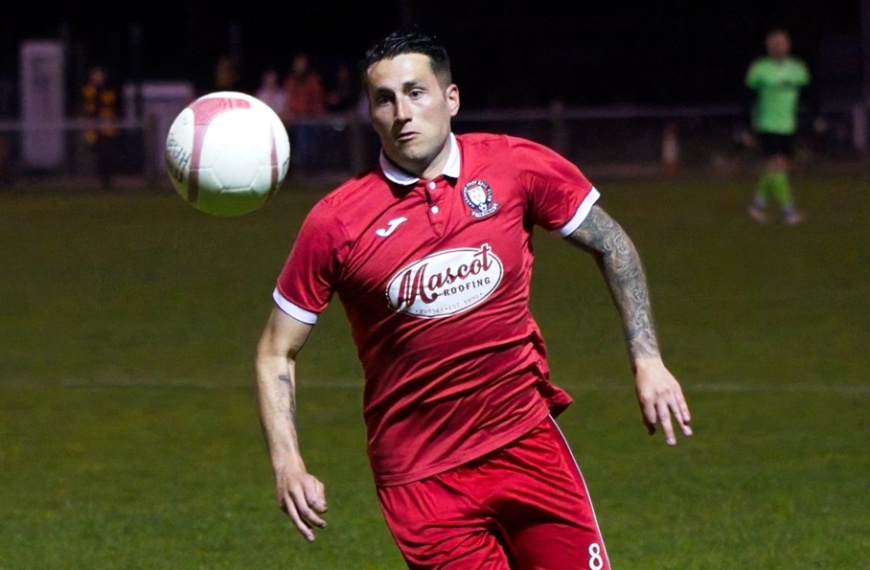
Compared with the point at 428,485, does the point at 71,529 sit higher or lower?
lower

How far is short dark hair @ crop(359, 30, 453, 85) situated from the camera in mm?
4527

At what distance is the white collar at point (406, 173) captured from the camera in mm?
4574

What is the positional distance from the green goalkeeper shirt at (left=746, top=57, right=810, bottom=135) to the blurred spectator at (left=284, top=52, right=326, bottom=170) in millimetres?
8362

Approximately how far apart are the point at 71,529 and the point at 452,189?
3474mm

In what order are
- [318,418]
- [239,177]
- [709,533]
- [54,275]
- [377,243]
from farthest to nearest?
[54,275]
[318,418]
[709,533]
[239,177]
[377,243]

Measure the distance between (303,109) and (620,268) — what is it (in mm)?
23120

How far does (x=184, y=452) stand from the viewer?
351 inches

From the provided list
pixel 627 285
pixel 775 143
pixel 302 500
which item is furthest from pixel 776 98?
pixel 302 500

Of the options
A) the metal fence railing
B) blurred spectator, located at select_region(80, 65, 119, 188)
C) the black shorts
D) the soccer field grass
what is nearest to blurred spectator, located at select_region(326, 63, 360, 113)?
the metal fence railing

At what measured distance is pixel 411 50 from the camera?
14.9ft

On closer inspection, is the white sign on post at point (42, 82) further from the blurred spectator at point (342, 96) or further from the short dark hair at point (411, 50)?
the short dark hair at point (411, 50)

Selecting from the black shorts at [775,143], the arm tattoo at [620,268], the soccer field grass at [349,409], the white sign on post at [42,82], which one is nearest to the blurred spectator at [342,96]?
the white sign on post at [42,82]

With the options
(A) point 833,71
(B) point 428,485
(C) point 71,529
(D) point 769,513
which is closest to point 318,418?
(C) point 71,529

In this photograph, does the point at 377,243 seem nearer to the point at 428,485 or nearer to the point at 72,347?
the point at 428,485
